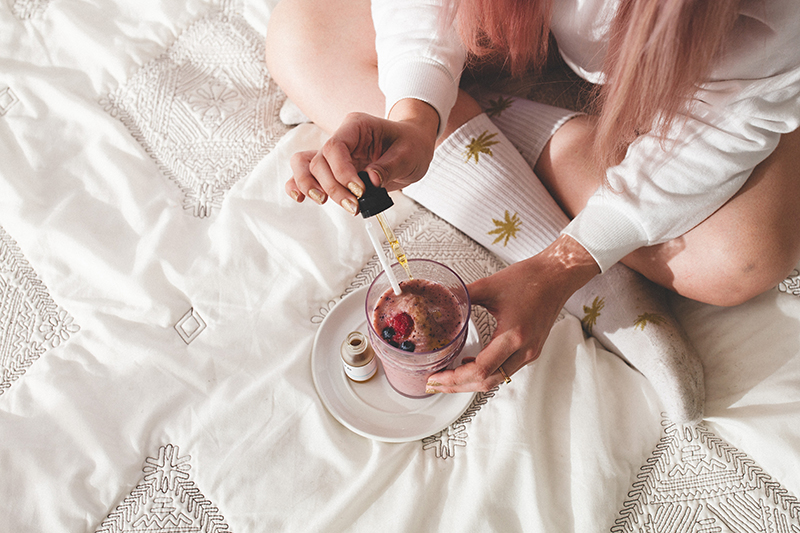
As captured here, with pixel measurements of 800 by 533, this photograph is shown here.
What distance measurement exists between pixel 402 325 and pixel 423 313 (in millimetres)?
36

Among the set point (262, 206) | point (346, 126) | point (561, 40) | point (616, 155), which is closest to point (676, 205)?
point (616, 155)

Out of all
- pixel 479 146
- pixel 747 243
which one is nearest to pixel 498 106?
pixel 479 146

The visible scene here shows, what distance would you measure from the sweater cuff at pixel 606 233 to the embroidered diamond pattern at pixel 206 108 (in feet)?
2.11

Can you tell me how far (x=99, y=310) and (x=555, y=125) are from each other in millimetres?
871

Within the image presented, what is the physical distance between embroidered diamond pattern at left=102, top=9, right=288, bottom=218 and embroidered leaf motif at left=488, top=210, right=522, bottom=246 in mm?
493

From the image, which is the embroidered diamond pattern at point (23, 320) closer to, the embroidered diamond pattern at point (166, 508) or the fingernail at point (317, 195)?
the embroidered diamond pattern at point (166, 508)

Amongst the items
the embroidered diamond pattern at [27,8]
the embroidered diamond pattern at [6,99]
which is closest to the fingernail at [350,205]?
the embroidered diamond pattern at [6,99]

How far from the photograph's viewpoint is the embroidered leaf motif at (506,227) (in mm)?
875

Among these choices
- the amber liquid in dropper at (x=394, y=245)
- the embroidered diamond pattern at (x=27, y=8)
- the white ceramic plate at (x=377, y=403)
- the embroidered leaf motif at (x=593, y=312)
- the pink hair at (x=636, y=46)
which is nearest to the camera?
the pink hair at (x=636, y=46)

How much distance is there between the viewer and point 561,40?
2.88 feet

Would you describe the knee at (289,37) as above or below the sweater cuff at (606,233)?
above

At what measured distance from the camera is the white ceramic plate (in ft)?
2.41

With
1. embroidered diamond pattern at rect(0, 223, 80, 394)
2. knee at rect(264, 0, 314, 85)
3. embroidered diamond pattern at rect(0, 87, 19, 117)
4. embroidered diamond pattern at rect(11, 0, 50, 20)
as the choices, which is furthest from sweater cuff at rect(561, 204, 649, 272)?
embroidered diamond pattern at rect(11, 0, 50, 20)

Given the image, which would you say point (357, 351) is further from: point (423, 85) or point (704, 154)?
point (704, 154)
